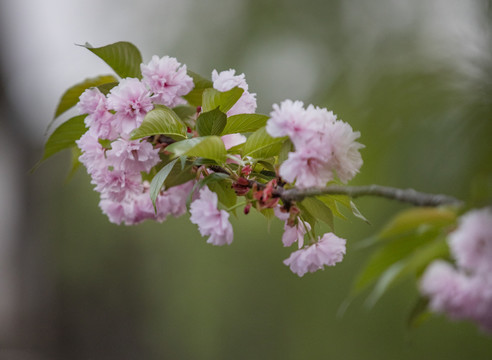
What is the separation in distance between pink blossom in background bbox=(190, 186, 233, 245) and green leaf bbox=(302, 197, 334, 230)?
10cm

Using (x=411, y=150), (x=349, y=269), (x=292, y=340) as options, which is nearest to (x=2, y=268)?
(x=292, y=340)

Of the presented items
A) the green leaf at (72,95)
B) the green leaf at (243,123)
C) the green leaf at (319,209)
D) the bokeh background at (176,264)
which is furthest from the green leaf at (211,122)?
the bokeh background at (176,264)

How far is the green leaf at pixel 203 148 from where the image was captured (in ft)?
1.56

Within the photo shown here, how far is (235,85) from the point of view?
56 cm

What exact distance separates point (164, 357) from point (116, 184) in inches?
146

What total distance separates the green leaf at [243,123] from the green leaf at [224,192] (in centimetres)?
6

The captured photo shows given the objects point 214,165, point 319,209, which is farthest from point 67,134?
point 319,209

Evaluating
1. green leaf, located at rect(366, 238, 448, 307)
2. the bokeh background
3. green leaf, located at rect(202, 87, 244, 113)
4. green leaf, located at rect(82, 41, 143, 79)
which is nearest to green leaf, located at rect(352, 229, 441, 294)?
green leaf, located at rect(366, 238, 448, 307)

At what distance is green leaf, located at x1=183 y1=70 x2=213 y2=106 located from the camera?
0.61 meters

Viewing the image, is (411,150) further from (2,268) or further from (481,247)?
(2,268)

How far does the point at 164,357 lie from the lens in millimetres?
4000

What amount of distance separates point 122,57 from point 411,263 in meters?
A: 0.42

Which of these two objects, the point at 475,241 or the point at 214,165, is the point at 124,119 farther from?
the point at 475,241

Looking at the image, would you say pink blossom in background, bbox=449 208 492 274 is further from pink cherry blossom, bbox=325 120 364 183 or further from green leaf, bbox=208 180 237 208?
green leaf, bbox=208 180 237 208
